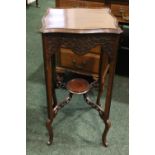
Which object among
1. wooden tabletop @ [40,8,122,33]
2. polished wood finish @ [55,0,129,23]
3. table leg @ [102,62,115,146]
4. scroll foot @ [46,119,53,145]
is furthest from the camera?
polished wood finish @ [55,0,129,23]

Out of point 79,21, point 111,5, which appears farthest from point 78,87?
point 111,5

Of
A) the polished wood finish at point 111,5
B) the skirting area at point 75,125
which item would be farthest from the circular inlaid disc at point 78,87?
the polished wood finish at point 111,5

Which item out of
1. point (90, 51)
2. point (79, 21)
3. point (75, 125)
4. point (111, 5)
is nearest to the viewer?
point (79, 21)

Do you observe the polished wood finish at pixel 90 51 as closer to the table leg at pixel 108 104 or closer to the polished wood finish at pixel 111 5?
the polished wood finish at pixel 111 5

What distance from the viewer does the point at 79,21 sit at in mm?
1306

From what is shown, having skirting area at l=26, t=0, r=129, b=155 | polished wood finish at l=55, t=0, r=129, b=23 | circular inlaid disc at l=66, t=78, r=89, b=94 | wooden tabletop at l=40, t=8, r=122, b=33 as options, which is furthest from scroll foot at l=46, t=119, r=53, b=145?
polished wood finish at l=55, t=0, r=129, b=23

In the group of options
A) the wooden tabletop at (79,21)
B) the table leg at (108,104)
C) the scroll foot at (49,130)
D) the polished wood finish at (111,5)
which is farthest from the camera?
the polished wood finish at (111,5)

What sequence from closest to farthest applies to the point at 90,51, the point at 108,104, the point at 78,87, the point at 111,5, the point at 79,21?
the point at 79,21 → the point at 108,104 → the point at 78,87 → the point at 111,5 → the point at 90,51

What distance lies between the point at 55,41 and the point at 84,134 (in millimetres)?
688

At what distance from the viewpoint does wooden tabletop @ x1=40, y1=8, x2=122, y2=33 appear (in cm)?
121

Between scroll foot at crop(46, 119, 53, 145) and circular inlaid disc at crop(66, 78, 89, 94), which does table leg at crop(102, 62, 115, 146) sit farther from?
scroll foot at crop(46, 119, 53, 145)

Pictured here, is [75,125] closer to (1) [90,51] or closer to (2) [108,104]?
(2) [108,104]

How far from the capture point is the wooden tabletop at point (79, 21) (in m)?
1.21
